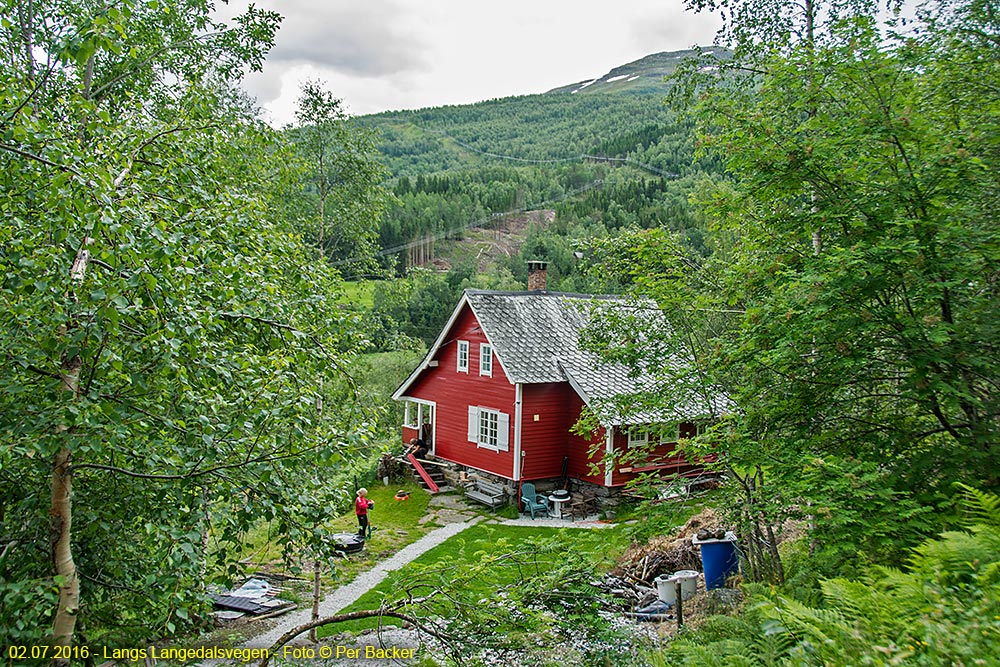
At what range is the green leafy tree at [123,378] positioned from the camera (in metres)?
3.68

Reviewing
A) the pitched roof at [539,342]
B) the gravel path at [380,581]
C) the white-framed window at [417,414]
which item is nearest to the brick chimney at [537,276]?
the pitched roof at [539,342]

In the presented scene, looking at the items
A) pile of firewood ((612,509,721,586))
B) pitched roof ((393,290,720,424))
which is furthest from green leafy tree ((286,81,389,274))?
pile of firewood ((612,509,721,586))

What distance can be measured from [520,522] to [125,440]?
14835 millimetres

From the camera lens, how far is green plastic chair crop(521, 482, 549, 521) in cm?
1862

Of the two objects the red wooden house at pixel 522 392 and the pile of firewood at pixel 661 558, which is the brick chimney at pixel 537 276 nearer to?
the red wooden house at pixel 522 392

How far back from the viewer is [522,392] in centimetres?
1955

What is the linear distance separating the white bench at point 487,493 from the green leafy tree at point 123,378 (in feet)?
47.5

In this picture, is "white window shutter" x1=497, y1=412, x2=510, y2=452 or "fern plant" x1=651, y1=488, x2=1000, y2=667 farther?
"white window shutter" x1=497, y1=412, x2=510, y2=452

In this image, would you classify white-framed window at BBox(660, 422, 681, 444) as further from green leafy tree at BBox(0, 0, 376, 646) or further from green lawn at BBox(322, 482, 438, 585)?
green lawn at BBox(322, 482, 438, 585)

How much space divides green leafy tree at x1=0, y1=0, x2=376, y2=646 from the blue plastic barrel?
7.58 metres

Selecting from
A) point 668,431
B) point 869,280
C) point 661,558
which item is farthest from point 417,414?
point 869,280

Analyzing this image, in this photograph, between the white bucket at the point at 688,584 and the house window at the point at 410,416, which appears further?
the house window at the point at 410,416

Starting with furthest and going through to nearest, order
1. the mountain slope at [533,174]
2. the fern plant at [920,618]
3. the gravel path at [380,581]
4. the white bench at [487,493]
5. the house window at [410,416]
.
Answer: the mountain slope at [533,174], the house window at [410,416], the white bench at [487,493], the gravel path at [380,581], the fern plant at [920,618]

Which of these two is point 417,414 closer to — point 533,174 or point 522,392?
point 522,392
